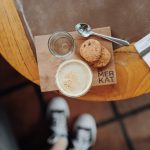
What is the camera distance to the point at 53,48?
97 centimetres

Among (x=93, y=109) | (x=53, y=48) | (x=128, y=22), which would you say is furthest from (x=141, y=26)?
(x=93, y=109)

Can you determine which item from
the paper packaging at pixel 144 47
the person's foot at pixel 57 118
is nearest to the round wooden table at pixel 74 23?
the paper packaging at pixel 144 47

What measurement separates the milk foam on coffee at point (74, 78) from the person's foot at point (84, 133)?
1.67ft

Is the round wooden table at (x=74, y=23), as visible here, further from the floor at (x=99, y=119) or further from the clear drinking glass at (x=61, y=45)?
the floor at (x=99, y=119)

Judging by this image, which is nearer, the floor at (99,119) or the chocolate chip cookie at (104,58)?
the chocolate chip cookie at (104,58)

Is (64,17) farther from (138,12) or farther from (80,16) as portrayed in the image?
(138,12)

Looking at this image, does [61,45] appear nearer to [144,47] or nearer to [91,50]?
[91,50]

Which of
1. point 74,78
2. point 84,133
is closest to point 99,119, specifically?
point 84,133

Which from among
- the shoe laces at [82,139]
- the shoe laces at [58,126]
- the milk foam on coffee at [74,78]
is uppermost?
the milk foam on coffee at [74,78]

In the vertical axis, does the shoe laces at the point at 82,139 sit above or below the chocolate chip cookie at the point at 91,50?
below

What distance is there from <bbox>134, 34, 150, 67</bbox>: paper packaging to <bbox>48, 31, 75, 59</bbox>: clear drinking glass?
188 millimetres

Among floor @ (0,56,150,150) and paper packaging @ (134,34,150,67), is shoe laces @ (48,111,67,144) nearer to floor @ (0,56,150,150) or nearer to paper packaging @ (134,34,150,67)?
floor @ (0,56,150,150)

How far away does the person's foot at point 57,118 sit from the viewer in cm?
144

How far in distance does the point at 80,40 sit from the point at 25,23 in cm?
17
